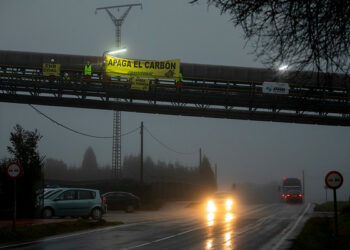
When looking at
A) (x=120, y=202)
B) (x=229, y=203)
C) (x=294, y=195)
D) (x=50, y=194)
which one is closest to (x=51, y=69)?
(x=120, y=202)

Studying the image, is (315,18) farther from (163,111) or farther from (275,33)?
(163,111)

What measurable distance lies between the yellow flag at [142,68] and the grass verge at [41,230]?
1460 centimetres

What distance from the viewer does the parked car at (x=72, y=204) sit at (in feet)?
73.4

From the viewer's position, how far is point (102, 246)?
42.8ft

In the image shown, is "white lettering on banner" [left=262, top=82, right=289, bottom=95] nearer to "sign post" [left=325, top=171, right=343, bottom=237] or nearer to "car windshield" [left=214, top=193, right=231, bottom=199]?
"car windshield" [left=214, top=193, right=231, bottom=199]

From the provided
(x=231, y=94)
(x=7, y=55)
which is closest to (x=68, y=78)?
(x=7, y=55)

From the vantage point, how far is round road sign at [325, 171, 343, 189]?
1645cm

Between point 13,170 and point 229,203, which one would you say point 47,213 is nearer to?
point 13,170

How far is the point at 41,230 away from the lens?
16562 mm

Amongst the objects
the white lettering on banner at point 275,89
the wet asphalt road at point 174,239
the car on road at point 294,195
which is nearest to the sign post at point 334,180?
the wet asphalt road at point 174,239

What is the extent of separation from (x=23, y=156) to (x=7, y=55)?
15.7m

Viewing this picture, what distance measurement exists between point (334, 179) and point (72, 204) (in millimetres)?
11952

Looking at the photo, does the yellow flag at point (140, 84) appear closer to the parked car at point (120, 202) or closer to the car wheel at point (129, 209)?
the parked car at point (120, 202)

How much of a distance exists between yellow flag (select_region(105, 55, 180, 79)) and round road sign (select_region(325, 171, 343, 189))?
17.6 m
